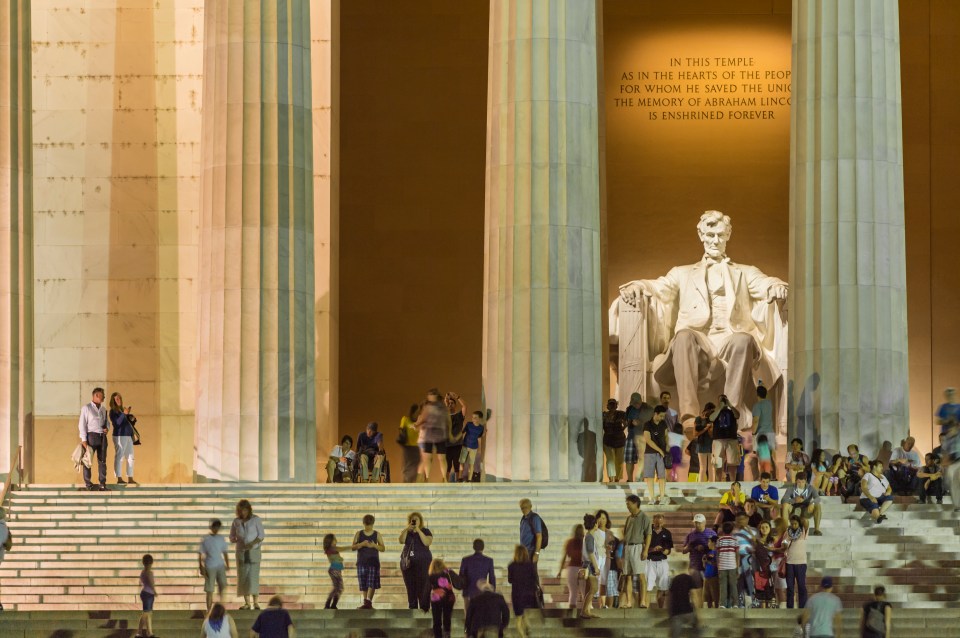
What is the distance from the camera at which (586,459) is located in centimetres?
3941

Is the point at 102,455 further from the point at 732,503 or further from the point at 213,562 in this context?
the point at 732,503

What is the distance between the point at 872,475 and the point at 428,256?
20.2 m

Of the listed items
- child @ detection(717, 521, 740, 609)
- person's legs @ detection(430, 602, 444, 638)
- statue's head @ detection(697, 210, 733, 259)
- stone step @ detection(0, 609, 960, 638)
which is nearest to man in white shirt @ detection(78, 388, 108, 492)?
stone step @ detection(0, 609, 960, 638)

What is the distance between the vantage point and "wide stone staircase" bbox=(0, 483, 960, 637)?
2972cm

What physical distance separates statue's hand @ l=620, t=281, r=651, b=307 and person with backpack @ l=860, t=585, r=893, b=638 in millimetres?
20468

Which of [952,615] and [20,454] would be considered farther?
[20,454]

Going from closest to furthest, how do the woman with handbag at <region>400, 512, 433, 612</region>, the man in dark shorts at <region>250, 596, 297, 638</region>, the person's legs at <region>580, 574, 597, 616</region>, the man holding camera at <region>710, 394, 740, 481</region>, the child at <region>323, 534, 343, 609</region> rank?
the man in dark shorts at <region>250, 596, 297, 638</region> → the person's legs at <region>580, 574, 597, 616</region> → the woman with handbag at <region>400, 512, 433, 612</region> → the child at <region>323, 534, 343, 609</region> → the man holding camera at <region>710, 394, 740, 481</region>

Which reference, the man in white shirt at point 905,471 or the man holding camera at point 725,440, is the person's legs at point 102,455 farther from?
the man in white shirt at point 905,471

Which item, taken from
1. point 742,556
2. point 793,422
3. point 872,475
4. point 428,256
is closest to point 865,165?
point 793,422

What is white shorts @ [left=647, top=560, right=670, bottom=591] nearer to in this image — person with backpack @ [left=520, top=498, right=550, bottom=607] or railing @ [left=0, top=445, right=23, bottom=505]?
person with backpack @ [left=520, top=498, right=550, bottom=607]

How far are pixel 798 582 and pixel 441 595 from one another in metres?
5.89

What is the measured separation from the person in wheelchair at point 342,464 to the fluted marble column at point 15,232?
6.01 m

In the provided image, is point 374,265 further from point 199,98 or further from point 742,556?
point 742,556

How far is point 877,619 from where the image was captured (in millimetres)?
26594
